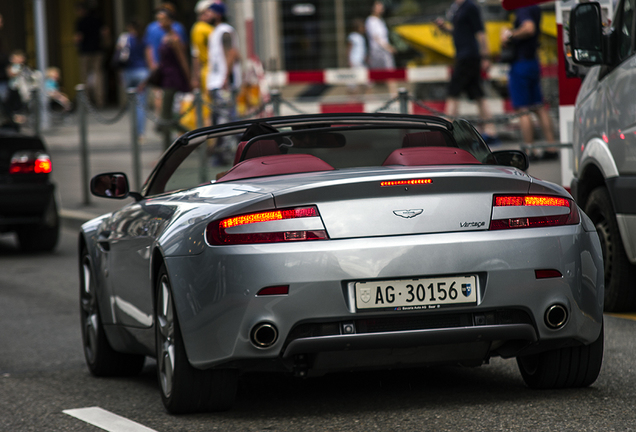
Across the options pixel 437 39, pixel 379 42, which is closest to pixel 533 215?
pixel 437 39

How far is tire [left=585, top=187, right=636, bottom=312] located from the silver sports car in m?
2.19

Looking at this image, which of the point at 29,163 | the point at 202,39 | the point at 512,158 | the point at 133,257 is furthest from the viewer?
the point at 202,39

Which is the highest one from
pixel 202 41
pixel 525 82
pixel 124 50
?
pixel 124 50

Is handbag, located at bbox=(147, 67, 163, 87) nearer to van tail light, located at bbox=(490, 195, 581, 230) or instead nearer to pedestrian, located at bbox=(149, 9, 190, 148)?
pedestrian, located at bbox=(149, 9, 190, 148)

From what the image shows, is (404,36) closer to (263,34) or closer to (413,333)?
(263,34)

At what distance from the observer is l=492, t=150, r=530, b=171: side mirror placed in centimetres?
557

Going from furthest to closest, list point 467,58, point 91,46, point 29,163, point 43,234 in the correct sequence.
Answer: point 91,46 < point 467,58 < point 43,234 < point 29,163

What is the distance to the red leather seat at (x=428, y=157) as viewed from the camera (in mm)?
5012

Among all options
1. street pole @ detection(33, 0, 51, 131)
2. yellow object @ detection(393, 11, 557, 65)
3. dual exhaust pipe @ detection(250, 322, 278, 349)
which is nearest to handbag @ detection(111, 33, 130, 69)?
street pole @ detection(33, 0, 51, 131)

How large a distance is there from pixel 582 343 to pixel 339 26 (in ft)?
73.3

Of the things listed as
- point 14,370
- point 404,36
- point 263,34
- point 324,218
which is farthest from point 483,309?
point 263,34

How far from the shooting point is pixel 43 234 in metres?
12.5

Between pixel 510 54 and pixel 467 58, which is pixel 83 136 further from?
pixel 510 54

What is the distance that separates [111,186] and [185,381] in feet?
5.28
